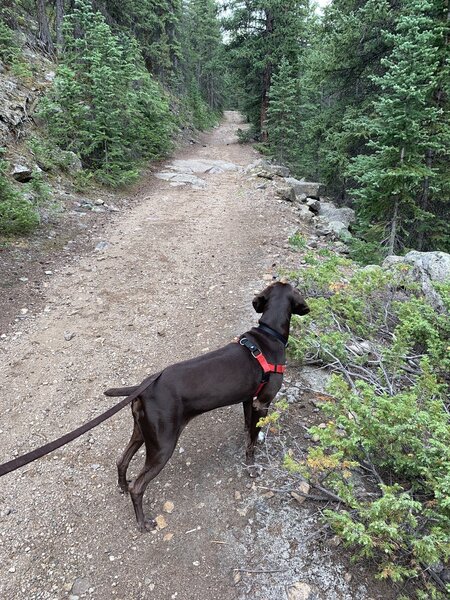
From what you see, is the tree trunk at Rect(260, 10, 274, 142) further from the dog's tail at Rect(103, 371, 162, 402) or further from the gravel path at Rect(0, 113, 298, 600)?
the dog's tail at Rect(103, 371, 162, 402)

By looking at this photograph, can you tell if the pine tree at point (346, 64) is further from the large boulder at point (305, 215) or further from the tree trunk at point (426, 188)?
the tree trunk at point (426, 188)

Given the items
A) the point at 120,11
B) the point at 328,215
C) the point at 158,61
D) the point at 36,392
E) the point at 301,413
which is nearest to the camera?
the point at 301,413

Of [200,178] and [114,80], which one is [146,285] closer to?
[114,80]

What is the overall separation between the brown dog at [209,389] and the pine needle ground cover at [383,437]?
1.73 ft

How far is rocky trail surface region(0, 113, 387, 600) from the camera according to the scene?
8.89 ft

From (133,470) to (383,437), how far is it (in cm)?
227

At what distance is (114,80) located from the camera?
1198 centimetres

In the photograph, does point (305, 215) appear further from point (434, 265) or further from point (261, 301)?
point (261, 301)

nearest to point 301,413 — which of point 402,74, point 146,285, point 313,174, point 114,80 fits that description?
point 146,285

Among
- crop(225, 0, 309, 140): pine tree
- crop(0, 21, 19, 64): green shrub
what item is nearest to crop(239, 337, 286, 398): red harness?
crop(0, 21, 19, 64): green shrub

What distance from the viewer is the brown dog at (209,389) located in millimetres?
2863

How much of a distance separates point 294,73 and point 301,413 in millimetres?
21906

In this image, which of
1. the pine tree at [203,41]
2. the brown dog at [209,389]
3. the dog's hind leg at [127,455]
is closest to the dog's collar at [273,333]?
the brown dog at [209,389]

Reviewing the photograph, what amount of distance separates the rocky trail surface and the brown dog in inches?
11.7
